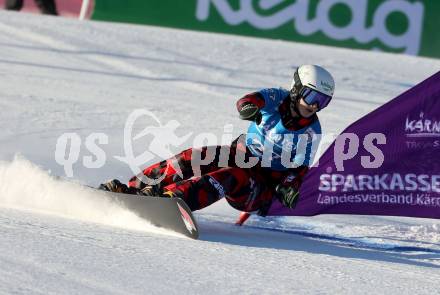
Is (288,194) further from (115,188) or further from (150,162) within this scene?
(150,162)

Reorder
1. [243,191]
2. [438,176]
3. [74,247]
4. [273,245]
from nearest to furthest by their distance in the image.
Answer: [74,247]
[273,245]
[243,191]
[438,176]

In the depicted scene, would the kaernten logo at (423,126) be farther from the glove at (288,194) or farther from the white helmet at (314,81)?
the glove at (288,194)

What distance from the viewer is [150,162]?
8305 mm

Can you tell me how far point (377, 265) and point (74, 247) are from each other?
1.86 metres

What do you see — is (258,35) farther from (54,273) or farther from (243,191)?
(54,273)

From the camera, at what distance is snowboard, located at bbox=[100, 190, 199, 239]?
532cm

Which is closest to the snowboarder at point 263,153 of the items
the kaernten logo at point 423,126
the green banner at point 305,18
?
the kaernten logo at point 423,126

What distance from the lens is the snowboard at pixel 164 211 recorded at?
5.32 metres

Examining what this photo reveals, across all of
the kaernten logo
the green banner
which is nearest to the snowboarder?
the kaernten logo

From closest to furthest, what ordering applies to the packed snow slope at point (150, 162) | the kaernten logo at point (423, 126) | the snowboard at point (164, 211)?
1. the packed snow slope at point (150, 162)
2. the snowboard at point (164, 211)
3. the kaernten logo at point (423, 126)

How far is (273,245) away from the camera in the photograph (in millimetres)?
5590

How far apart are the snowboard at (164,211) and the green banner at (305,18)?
8404 mm

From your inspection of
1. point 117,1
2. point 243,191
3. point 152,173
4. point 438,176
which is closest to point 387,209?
point 438,176

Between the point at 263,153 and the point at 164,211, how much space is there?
1115 mm
